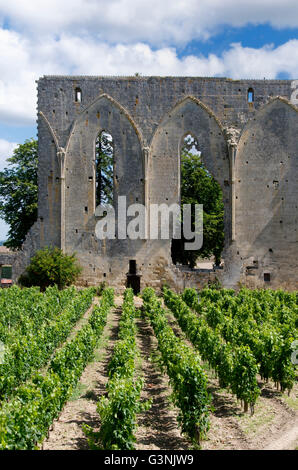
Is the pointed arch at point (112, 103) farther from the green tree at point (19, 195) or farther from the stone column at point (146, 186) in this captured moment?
the green tree at point (19, 195)

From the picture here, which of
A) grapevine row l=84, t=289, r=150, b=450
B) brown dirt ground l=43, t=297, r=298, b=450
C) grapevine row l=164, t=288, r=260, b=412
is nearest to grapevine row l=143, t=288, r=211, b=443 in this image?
brown dirt ground l=43, t=297, r=298, b=450

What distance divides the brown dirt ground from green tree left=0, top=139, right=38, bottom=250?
19.5 meters

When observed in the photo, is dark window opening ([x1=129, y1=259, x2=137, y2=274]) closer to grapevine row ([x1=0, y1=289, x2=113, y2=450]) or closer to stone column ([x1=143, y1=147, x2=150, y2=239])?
stone column ([x1=143, y1=147, x2=150, y2=239])

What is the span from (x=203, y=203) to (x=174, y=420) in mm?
26601

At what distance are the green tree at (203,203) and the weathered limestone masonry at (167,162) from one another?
809 cm

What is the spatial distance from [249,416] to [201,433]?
1.66m

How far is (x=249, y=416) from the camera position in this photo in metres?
9.21

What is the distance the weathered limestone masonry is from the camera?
24.5 metres

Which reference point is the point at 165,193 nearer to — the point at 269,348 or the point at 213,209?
the point at 213,209

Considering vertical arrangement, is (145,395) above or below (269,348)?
below

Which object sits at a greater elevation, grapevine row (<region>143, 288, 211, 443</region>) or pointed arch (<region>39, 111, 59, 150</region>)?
pointed arch (<region>39, 111, 59, 150</region>)

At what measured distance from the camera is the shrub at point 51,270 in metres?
23.3

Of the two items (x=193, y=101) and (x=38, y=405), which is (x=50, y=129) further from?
(x=38, y=405)

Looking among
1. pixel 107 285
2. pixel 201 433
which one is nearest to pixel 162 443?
pixel 201 433
